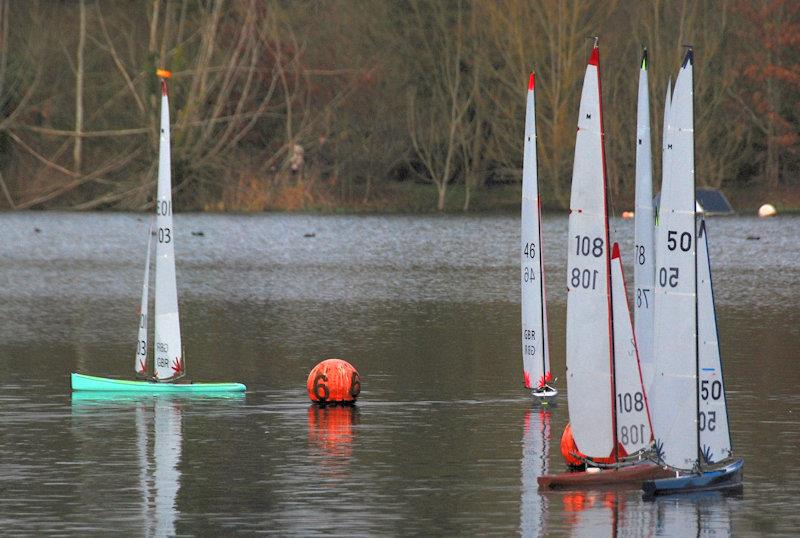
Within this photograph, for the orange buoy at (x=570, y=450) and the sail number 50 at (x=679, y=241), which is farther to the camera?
the orange buoy at (x=570, y=450)

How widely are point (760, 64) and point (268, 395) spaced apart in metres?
63.0

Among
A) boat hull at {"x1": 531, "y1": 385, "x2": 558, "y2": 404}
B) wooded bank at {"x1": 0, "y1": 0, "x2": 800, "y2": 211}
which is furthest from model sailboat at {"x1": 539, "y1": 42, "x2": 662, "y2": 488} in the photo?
wooded bank at {"x1": 0, "y1": 0, "x2": 800, "y2": 211}

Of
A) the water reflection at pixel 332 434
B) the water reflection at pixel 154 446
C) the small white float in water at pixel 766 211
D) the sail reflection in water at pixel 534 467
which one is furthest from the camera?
the small white float in water at pixel 766 211

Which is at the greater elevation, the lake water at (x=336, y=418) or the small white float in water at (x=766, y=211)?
the small white float in water at (x=766, y=211)

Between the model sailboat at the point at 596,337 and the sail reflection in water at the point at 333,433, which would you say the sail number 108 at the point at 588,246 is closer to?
the model sailboat at the point at 596,337

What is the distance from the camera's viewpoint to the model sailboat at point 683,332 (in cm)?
1578

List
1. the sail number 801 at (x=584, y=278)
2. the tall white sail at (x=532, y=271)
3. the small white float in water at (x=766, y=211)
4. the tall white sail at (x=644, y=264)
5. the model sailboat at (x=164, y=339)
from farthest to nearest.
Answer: the small white float in water at (x=766, y=211) < the model sailboat at (x=164, y=339) < the tall white sail at (x=532, y=271) < the tall white sail at (x=644, y=264) < the sail number 801 at (x=584, y=278)

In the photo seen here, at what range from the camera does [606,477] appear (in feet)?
55.7

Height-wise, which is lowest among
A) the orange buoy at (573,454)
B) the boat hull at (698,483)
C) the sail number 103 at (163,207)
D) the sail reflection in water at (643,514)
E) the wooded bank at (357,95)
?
the sail reflection in water at (643,514)

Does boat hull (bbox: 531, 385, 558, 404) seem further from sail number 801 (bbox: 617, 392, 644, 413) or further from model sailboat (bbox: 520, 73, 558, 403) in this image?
sail number 801 (bbox: 617, 392, 644, 413)

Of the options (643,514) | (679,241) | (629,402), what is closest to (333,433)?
(629,402)

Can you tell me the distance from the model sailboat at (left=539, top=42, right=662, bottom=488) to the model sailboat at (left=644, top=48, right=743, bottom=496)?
54 centimetres

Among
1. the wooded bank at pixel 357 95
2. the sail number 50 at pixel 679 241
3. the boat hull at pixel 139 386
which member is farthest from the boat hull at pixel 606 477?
the wooded bank at pixel 357 95

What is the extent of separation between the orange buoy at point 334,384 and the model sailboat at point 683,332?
747cm
